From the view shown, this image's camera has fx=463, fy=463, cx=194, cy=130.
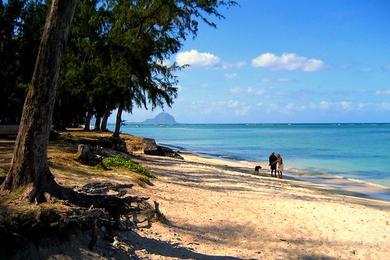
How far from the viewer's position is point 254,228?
35.8ft

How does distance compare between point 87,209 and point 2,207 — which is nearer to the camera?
point 2,207

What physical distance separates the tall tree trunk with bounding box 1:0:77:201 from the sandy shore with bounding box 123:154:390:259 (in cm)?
223

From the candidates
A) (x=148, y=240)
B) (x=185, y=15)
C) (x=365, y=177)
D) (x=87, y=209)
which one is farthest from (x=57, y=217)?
(x=365, y=177)

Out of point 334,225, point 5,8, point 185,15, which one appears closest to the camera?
point 334,225

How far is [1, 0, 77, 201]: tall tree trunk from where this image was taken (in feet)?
21.5

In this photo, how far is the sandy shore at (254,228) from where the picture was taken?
888 centimetres

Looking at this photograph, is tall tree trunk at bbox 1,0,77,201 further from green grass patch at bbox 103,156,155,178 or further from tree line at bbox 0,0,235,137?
tree line at bbox 0,0,235,137

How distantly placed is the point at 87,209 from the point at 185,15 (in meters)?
20.0

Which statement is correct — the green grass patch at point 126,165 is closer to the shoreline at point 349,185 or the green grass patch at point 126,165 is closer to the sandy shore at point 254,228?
the sandy shore at point 254,228

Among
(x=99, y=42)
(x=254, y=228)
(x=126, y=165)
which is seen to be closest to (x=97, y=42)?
(x=99, y=42)

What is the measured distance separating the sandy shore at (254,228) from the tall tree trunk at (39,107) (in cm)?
223

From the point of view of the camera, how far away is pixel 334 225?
39.4 ft

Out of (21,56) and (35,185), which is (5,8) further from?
(35,185)

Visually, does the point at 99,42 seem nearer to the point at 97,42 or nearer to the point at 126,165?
the point at 97,42
